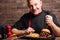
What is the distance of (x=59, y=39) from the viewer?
5.66 ft

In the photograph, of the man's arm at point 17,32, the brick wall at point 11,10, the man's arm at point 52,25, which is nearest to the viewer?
the man's arm at point 52,25

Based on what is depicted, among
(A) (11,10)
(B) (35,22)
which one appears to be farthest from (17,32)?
(A) (11,10)

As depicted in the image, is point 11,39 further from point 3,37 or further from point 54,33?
point 54,33

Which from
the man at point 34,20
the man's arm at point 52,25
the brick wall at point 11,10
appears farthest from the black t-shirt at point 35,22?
the brick wall at point 11,10

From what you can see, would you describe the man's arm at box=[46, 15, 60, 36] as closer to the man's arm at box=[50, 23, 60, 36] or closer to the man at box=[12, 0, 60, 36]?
the man's arm at box=[50, 23, 60, 36]

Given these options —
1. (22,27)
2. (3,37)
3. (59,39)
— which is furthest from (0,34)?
(59,39)

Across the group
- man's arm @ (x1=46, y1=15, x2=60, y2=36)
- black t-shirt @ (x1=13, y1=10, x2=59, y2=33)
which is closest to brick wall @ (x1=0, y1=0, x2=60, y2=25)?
black t-shirt @ (x1=13, y1=10, x2=59, y2=33)

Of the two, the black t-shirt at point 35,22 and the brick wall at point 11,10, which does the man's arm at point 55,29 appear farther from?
the brick wall at point 11,10

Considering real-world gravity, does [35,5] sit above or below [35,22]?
above

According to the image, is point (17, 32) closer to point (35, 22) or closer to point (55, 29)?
point (35, 22)

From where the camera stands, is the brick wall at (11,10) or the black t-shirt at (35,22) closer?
the black t-shirt at (35,22)

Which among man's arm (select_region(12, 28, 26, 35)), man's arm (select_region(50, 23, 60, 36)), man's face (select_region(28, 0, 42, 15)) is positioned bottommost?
man's arm (select_region(12, 28, 26, 35))

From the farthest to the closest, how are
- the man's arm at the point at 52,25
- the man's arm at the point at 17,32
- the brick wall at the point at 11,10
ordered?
the brick wall at the point at 11,10 < the man's arm at the point at 17,32 < the man's arm at the point at 52,25

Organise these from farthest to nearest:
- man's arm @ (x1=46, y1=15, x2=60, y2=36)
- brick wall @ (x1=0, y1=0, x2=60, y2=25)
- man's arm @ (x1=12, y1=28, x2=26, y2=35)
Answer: brick wall @ (x1=0, y1=0, x2=60, y2=25)
man's arm @ (x1=12, y1=28, x2=26, y2=35)
man's arm @ (x1=46, y1=15, x2=60, y2=36)
